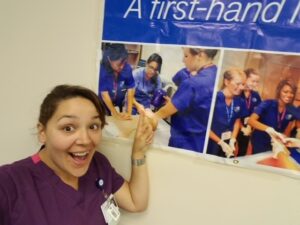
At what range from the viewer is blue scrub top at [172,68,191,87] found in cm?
86

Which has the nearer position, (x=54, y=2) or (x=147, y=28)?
(x=147, y=28)

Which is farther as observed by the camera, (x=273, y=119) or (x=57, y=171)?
(x=57, y=171)

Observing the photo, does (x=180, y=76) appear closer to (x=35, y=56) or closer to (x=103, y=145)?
(x=103, y=145)

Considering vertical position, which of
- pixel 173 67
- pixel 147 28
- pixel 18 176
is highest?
pixel 147 28

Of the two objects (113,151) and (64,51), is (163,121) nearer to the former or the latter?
(113,151)

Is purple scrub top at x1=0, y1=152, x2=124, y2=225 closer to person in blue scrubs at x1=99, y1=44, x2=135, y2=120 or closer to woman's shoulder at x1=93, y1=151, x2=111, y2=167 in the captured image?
woman's shoulder at x1=93, y1=151, x2=111, y2=167

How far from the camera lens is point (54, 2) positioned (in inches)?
40.0

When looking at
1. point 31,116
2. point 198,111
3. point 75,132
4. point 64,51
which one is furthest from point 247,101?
point 31,116

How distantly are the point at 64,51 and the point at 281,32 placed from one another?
2.46ft

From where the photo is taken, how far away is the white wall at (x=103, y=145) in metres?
0.85

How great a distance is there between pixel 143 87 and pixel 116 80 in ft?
0.34

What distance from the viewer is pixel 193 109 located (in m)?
0.87

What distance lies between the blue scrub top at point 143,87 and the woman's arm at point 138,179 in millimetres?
46

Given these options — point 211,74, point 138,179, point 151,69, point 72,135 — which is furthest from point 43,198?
point 211,74
